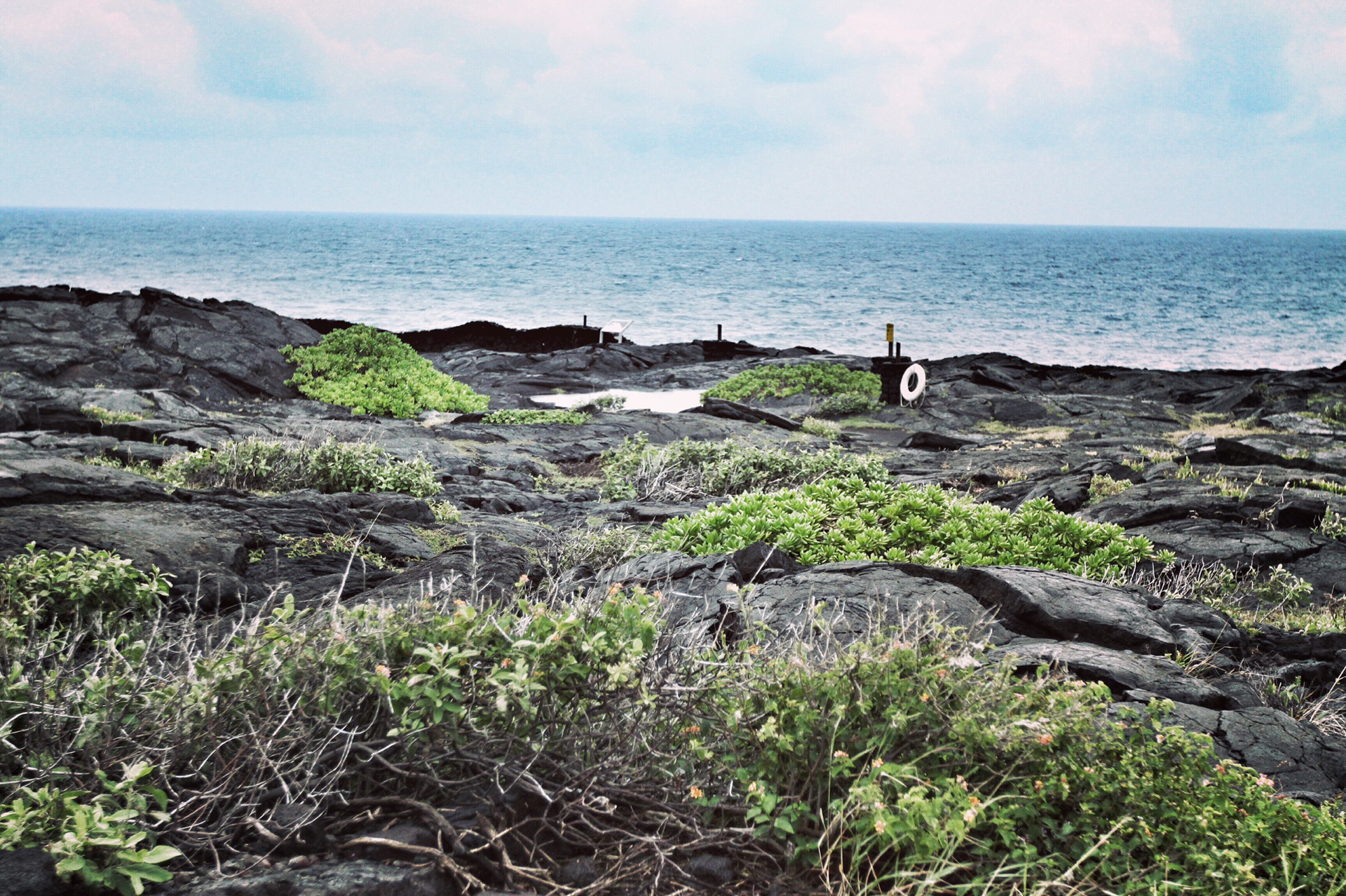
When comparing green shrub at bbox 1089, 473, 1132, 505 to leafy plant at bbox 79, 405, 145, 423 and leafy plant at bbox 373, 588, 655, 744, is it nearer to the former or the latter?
leafy plant at bbox 373, 588, 655, 744

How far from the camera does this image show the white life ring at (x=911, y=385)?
874 inches

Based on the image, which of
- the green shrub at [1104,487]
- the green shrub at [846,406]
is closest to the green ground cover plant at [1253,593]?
the green shrub at [1104,487]

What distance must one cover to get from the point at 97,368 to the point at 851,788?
20.2 m

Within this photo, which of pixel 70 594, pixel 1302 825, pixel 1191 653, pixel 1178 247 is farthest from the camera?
pixel 1178 247

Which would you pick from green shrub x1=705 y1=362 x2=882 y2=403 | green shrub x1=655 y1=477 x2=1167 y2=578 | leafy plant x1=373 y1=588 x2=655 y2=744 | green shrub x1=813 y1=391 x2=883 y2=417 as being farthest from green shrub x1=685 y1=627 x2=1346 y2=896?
green shrub x1=705 y1=362 x2=882 y2=403

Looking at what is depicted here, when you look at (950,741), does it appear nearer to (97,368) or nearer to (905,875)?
(905,875)

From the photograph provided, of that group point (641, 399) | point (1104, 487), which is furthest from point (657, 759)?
point (641, 399)

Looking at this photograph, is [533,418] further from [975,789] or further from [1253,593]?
[975,789]

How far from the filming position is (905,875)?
2.35 m

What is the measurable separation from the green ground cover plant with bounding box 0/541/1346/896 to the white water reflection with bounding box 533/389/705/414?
1783 cm

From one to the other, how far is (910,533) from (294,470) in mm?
6180

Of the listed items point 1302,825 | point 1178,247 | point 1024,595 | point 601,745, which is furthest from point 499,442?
point 1178,247

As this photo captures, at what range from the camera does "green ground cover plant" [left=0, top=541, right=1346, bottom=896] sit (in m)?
2.48

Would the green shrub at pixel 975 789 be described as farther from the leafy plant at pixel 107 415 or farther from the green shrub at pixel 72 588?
the leafy plant at pixel 107 415
